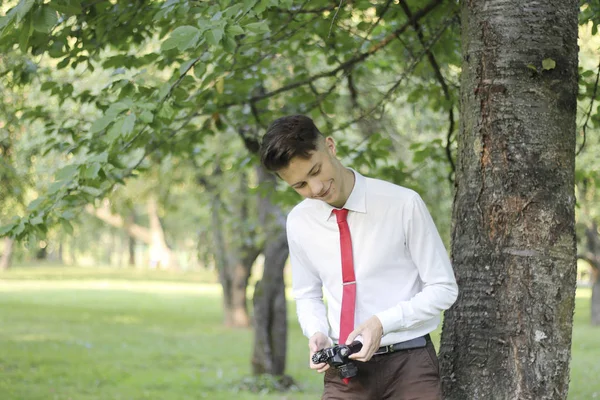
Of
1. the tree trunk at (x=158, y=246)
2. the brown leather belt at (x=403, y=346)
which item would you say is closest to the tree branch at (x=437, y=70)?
the brown leather belt at (x=403, y=346)

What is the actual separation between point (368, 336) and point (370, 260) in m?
0.31

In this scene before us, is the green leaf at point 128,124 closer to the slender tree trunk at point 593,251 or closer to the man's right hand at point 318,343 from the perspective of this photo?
the man's right hand at point 318,343

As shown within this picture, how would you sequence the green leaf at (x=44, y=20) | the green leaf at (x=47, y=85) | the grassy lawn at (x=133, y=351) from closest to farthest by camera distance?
the green leaf at (x=44, y=20), the green leaf at (x=47, y=85), the grassy lawn at (x=133, y=351)

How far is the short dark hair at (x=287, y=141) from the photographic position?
9.64 feet

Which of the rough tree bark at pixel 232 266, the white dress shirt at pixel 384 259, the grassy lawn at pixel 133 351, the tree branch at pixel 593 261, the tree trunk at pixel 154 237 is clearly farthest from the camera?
the tree trunk at pixel 154 237

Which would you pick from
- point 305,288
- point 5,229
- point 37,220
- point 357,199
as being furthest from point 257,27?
point 5,229

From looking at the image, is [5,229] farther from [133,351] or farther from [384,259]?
[133,351]

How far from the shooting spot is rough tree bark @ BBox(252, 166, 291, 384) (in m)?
11.2

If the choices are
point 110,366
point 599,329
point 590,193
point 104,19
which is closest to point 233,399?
point 110,366

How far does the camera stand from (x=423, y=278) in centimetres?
292

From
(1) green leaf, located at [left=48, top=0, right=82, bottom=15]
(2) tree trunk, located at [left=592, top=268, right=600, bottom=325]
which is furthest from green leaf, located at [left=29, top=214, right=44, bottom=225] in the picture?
(2) tree trunk, located at [left=592, top=268, right=600, bottom=325]

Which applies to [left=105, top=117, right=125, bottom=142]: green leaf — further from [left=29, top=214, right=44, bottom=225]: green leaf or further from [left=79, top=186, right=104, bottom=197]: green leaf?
[left=79, top=186, right=104, bottom=197]: green leaf

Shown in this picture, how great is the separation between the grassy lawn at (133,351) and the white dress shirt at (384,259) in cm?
771

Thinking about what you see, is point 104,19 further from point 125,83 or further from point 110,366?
point 110,366
